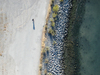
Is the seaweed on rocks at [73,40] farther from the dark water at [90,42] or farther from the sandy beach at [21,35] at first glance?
the sandy beach at [21,35]

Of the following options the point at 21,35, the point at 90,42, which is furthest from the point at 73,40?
the point at 21,35

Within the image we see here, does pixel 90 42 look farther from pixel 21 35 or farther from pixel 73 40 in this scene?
pixel 21 35

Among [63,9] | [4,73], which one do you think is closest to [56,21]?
[63,9]

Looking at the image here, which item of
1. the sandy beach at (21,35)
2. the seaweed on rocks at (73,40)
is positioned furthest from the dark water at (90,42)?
the sandy beach at (21,35)

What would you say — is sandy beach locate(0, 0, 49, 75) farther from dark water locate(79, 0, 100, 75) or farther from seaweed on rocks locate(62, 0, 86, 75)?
dark water locate(79, 0, 100, 75)

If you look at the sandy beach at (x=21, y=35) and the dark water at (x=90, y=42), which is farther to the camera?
the dark water at (x=90, y=42)

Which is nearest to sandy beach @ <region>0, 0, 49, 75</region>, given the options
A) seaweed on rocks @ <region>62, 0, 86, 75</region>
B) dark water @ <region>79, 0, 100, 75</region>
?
seaweed on rocks @ <region>62, 0, 86, 75</region>

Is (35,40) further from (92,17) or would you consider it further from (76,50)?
(92,17)
